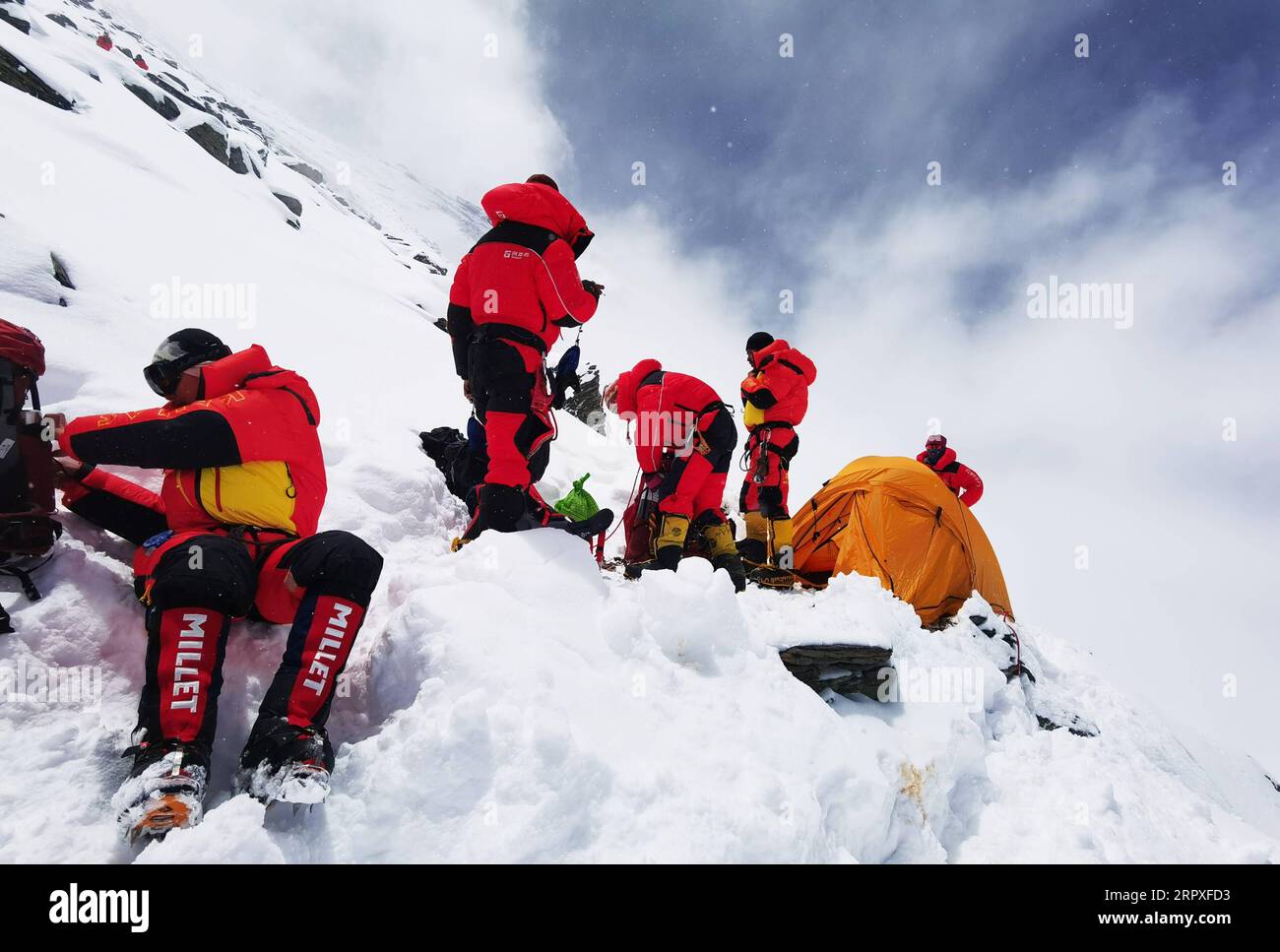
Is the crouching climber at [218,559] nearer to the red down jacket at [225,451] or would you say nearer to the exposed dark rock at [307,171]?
the red down jacket at [225,451]

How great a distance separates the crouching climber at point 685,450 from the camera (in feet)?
16.6

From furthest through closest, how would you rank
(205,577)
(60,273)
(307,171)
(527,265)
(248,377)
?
1. (307,171)
2. (60,273)
3. (527,265)
4. (248,377)
5. (205,577)

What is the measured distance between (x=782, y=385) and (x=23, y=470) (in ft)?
19.0

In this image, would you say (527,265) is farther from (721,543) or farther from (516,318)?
(721,543)

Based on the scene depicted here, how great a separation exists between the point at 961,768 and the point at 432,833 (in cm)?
279

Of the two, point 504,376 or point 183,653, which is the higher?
point 504,376

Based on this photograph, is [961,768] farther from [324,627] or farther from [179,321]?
[179,321]

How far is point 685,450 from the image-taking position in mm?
5109

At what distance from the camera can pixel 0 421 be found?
6.51 feet

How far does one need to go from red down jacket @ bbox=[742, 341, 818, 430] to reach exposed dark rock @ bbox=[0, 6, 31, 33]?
973 inches

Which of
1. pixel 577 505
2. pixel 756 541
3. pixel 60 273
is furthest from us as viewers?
pixel 756 541

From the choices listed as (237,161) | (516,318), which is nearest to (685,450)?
(516,318)

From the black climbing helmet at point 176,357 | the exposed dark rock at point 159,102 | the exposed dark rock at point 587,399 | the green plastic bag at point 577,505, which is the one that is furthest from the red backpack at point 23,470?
the exposed dark rock at point 159,102
